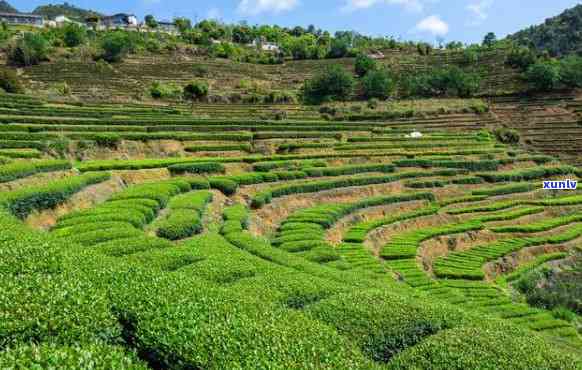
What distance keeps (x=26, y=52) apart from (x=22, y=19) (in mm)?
80579

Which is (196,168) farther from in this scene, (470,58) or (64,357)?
(470,58)

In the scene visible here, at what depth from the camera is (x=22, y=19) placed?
154250 millimetres

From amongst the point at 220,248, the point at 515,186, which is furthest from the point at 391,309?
the point at 515,186

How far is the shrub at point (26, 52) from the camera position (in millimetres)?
88562

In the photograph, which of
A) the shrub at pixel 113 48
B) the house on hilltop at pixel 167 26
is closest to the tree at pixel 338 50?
the shrub at pixel 113 48

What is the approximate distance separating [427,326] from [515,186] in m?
41.6

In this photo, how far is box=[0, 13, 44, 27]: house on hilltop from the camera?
152 meters

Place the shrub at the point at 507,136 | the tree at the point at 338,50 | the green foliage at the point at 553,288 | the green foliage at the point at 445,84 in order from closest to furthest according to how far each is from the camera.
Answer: the green foliage at the point at 553,288
the shrub at the point at 507,136
the green foliage at the point at 445,84
the tree at the point at 338,50

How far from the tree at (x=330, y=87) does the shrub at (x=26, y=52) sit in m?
49.9

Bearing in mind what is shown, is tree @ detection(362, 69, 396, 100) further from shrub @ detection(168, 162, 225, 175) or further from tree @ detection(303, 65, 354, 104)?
shrub @ detection(168, 162, 225, 175)

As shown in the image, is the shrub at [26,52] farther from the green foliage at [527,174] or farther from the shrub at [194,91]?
the green foliage at [527,174]

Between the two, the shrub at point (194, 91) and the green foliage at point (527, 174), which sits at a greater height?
the shrub at point (194, 91)

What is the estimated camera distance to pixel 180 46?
122188mm

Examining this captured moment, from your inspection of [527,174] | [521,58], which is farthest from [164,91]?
[521,58]
